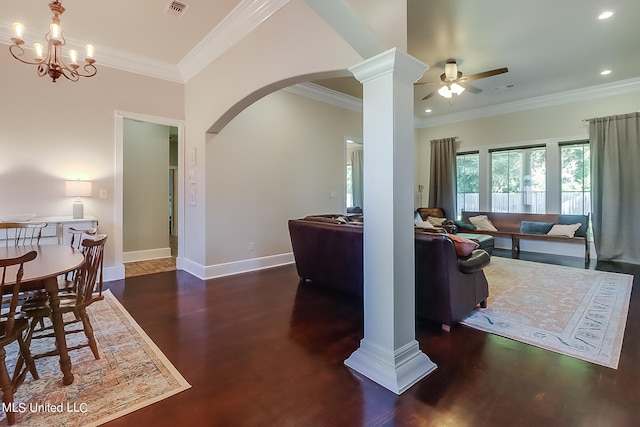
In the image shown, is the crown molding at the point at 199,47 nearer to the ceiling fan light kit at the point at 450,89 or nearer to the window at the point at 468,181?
the ceiling fan light kit at the point at 450,89

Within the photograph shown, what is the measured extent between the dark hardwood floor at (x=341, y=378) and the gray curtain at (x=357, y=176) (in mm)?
6280

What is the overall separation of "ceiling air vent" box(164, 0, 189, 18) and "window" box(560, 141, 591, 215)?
6.90m

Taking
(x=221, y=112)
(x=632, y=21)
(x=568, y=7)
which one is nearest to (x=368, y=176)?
(x=221, y=112)

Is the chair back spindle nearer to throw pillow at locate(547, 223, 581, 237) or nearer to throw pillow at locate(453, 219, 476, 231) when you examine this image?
throw pillow at locate(453, 219, 476, 231)

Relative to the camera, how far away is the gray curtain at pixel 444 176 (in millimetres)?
7471

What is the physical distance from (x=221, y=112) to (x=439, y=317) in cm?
349

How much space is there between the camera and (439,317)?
108 inches

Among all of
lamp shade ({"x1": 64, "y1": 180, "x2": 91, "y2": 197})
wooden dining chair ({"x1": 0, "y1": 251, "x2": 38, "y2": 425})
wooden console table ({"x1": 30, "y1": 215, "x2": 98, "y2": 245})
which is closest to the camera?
wooden dining chair ({"x1": 0, "y1": 251, "x2": 38, "y2": 425})

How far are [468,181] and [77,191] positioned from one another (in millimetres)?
7592

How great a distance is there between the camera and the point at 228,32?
373cm

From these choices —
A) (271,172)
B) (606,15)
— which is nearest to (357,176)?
(271,172)

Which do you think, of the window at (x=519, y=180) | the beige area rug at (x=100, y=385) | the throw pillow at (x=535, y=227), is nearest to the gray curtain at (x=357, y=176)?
the window at (x=519, y=180)

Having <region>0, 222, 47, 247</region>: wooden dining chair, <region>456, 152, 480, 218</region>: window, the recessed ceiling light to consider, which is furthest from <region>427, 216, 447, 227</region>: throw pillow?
<region>0, 222, 47, 247</region>: wooden dining chair

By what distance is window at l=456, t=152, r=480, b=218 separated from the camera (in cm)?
731
